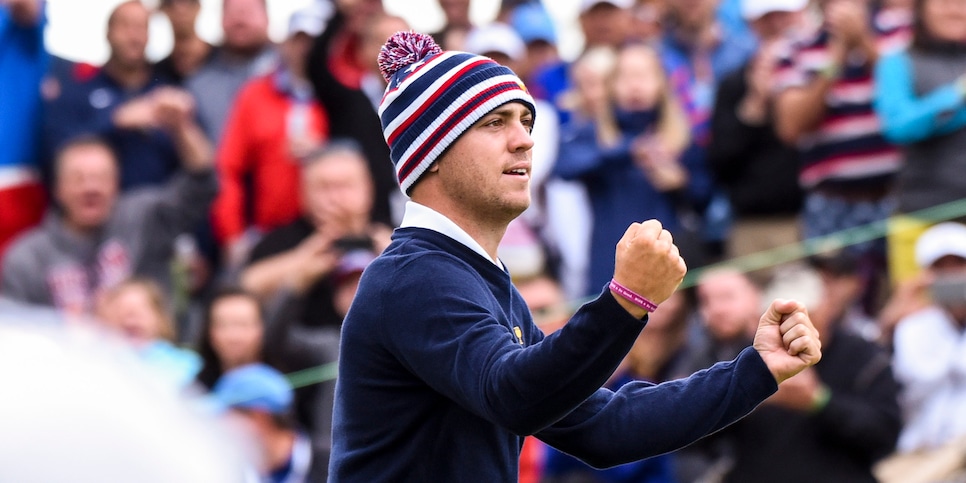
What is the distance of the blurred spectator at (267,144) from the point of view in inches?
325

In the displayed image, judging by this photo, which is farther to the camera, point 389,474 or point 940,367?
point 940,367

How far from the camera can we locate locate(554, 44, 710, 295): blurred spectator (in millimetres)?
8102

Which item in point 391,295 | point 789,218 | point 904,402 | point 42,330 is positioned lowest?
point 904,402

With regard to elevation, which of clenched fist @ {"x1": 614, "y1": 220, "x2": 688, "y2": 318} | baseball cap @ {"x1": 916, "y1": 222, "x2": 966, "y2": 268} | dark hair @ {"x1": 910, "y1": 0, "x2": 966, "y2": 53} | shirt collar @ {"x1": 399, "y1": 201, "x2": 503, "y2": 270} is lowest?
baseball cap @ {"x1": 916, "y1": 222, "x2": 966, "y2": 268}

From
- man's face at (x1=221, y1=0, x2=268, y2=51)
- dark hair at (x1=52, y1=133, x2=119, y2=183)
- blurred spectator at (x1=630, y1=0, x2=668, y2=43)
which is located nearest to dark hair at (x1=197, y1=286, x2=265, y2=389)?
dark hair at (x1=52, y1=133, x2=119, y2=183)

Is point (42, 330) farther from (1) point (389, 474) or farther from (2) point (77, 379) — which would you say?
(1) point (389, 474)

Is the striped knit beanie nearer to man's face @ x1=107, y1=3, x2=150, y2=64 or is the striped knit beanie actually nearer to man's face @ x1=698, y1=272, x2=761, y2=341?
man's face @ x1=698, y1=272, x2=761, y2=341

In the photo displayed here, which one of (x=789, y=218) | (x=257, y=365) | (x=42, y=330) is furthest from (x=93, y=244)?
(x=42, y=330)

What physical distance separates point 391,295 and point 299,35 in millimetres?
5487

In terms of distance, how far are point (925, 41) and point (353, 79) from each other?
296 centimetres

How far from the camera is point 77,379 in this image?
153 cm

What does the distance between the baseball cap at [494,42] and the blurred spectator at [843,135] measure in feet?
5.12

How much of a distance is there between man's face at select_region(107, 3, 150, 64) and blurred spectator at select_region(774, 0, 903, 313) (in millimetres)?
3457

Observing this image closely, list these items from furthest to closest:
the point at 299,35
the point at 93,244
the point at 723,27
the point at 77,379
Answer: the point at 723,27 < the point at 299,35 < the point at 93,244 < the point at 77,379
